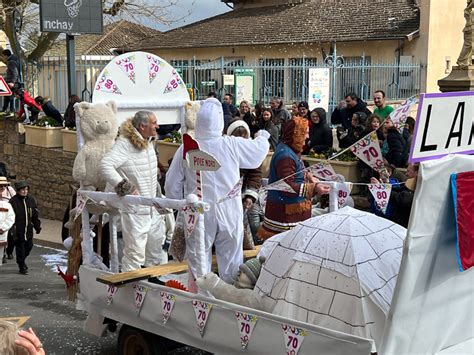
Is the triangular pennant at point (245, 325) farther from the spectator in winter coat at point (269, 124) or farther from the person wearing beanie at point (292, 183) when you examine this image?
the spectator in winter coat at point (269, 124)

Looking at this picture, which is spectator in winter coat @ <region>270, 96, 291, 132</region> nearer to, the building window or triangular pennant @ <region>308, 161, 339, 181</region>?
the building window

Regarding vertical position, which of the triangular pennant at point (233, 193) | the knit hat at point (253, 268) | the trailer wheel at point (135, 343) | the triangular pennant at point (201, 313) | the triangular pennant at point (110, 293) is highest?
the triangular pennant at point (233, 193)

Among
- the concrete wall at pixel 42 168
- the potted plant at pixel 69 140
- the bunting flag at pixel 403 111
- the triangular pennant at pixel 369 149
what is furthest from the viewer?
the concrete wall at pixel 42 168

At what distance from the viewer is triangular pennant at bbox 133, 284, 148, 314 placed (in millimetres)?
5590

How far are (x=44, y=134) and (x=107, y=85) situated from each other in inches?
312

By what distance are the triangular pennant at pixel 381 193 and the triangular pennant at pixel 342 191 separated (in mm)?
A: 269

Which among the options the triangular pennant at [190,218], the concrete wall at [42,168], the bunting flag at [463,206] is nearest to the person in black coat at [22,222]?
the concrete wall at [42,168]

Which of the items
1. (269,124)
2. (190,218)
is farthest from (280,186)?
(269,124)

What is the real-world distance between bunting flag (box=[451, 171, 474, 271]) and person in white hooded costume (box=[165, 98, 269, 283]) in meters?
2.37

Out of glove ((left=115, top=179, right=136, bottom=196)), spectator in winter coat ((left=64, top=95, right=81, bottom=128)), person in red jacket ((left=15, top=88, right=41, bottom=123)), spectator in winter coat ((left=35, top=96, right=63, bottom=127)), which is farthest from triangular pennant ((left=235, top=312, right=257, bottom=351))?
person in red jacket ((left=15, top=88, right=41, bottom=123))

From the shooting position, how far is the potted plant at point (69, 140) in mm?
14453

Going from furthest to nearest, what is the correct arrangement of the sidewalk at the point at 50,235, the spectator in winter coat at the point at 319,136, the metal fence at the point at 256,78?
the metal fence at the point at 256,78, the sidewalk at the point at 50,235, the spectator in winter coat at the point at 319,136

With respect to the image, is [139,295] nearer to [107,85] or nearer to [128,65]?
[107,85]

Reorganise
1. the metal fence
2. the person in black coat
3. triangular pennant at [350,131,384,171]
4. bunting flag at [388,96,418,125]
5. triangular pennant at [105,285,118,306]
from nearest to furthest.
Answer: triangular pennant at [105,285,118,306] < bunting flag at [388,96,418,125] < triangular pennant at [350,131,384,171] < the person in black coat < the metal fence
